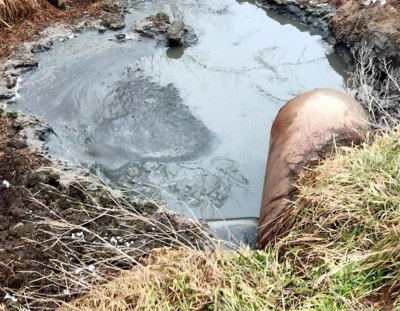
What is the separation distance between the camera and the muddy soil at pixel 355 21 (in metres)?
7.08

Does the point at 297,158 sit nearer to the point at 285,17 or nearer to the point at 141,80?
the point at 141,80

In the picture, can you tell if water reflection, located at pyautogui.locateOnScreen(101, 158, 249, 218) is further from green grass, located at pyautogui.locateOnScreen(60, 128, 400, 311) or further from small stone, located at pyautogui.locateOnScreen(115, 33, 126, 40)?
small stone, located at pyautogui.locateOnScreen(115, 33, 126, 40)

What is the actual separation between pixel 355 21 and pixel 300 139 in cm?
431

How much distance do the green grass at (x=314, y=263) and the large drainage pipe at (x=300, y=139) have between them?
6.1 inches

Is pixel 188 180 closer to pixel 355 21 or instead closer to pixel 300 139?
pixel 300 139

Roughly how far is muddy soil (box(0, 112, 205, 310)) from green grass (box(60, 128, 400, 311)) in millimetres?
282

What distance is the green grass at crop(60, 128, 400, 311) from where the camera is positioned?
3178 millimetres

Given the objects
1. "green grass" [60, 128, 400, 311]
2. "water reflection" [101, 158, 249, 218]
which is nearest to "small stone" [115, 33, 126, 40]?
"water reflection" [101, 158, 249, 218]

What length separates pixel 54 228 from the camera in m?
4.41

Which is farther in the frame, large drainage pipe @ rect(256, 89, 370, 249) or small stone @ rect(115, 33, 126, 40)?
small stone @ rect(115, 33, 126, 40)

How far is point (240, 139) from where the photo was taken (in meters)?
5.93

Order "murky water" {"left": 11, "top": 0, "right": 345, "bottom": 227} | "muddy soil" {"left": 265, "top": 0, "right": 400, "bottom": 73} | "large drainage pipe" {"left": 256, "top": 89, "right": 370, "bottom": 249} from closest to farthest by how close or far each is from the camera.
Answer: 1. "large drainage pipe" {"left": 256, "top": 89, "right": 370, "bottom": 249}
2. "murky water" {"left": 11, "top": 0, "right": 345, "bottom": 227}
3. "muddy soil" {"left": 265, "top": 0, "right": 400, "bottom": 73}

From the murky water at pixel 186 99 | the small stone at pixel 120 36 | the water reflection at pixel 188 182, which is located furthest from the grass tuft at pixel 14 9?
the water reflection at pixel 188 182

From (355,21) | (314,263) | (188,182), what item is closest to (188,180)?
(188,182)
